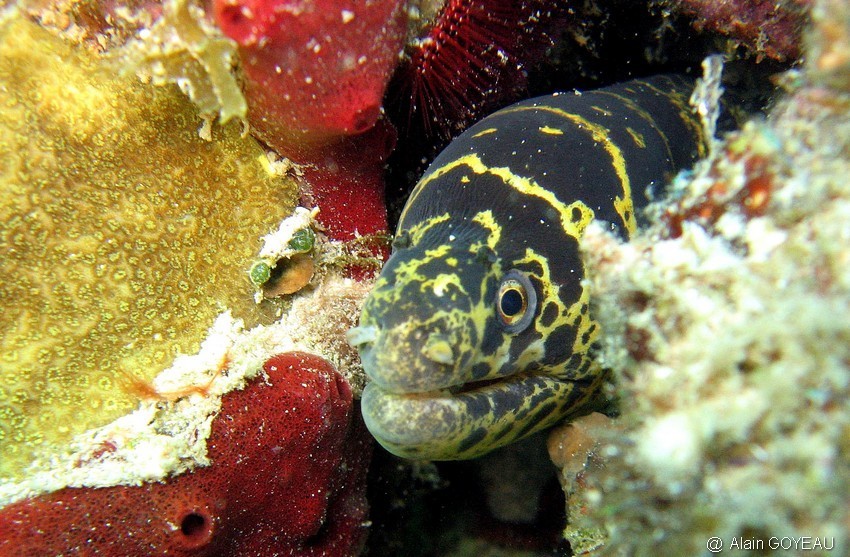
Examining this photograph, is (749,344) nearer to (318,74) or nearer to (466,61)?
(318,74)

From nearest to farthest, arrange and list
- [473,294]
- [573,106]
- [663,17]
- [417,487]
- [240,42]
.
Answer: [240,42]
[473,294]
[573,106]
[663,17]
[417,487]

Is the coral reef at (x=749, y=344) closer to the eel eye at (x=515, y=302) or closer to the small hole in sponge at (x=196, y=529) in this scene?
the eel eye at (x=515, y=302)

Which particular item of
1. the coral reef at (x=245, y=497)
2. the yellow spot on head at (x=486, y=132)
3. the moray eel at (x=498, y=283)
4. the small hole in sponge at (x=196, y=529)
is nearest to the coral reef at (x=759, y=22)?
the moray eel at (x=498, y=283)

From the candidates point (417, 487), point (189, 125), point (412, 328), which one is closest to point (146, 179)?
point (189, 125)

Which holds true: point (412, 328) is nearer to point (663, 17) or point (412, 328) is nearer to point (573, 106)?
point (573, 106)

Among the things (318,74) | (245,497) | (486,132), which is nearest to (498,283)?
(486,132)
